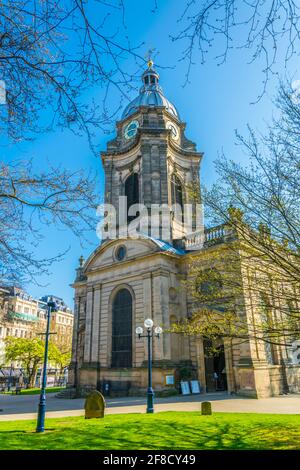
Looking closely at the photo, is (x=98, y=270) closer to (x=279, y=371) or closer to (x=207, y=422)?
(x=279, y=371)

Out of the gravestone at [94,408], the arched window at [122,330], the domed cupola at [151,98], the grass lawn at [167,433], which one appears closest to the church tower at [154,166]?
the domed cupola at [151,98]

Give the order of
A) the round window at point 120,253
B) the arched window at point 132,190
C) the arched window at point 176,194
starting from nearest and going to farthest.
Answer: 1. the round window at point 120,253
2. the arched window at point 176,194
3. the arched window at point 132,190

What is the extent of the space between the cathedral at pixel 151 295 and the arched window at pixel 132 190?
11 cm

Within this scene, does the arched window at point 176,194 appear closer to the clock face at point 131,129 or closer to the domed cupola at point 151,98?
the clock face at point 131,129

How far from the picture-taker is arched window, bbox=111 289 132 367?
83.9ft

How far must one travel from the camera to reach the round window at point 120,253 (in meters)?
27.9

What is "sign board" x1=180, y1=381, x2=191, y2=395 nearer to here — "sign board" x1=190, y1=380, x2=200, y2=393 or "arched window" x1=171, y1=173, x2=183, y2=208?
"sign board" x1=190, y1=380, x2=200, y2=393

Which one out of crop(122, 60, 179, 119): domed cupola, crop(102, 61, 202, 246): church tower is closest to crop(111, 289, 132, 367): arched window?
crop(102, 61, 202, 246): church tower

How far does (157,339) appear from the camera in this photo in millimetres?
22906

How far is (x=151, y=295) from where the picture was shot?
24578 millimetres

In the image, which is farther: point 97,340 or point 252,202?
point 97,340

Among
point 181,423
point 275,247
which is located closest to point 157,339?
point 181,423

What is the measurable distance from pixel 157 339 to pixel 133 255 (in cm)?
691

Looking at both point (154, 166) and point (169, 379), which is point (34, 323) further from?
point (169, 379)
